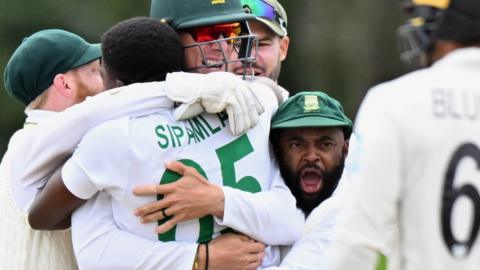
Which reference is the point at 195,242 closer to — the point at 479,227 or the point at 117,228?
the point at 117,228

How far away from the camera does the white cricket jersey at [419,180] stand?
3.46 meters

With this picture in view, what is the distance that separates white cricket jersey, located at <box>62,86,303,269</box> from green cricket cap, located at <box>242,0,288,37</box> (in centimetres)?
136

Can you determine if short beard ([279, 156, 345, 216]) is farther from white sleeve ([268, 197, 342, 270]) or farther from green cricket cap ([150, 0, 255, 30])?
green cricket cap ([150, 0, 255, 30])

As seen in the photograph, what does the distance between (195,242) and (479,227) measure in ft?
3.46

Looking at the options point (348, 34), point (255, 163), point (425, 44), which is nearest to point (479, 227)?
point (425, 44)

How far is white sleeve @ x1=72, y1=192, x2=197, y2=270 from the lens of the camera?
412 centimetres

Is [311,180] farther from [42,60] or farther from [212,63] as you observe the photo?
[42,60]

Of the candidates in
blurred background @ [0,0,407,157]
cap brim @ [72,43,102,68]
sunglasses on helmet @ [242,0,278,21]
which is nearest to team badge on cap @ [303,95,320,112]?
cap brim @ [72,43,102,68]

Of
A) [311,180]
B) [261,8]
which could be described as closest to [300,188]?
[311,180]

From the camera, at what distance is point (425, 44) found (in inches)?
142

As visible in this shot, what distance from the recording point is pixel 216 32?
4.61 meters

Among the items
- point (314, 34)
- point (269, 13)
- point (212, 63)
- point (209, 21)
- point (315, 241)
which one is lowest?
point (314, 34)

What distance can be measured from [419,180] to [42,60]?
203cm

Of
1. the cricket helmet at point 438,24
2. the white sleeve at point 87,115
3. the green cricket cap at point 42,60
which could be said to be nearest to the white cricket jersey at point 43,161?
the white sleeve at point 87,115
